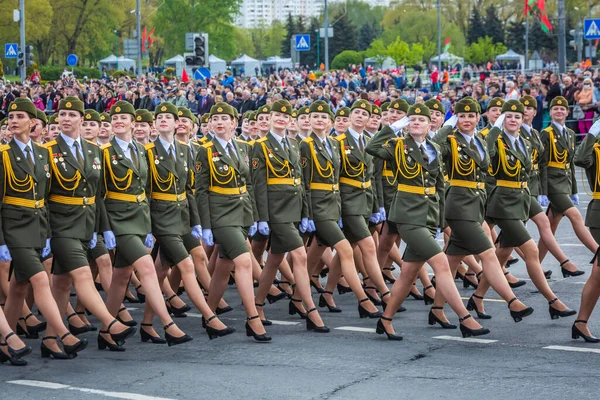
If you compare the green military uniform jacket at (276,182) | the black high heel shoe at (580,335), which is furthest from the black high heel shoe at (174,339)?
the black high heel shoe at (580,335)

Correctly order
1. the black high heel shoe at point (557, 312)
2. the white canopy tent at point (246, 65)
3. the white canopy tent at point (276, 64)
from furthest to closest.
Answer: the white canopy tent at point (276, 64)
the white canopy tent at point (246, 65)
the black high heel shoe at point (557, 312)

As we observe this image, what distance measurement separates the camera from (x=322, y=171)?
38.0 feet

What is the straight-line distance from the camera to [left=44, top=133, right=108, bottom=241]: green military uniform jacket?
9664mm

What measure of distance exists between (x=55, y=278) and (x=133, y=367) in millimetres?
1188

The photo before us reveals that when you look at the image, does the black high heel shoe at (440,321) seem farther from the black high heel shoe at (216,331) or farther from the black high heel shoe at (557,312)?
the black high heel shoe at (216,331)

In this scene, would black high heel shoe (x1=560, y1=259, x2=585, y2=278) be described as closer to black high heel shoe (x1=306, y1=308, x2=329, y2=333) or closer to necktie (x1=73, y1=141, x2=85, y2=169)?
black high heel shoe (x1=306, y1=308, x2=329, y2=333)

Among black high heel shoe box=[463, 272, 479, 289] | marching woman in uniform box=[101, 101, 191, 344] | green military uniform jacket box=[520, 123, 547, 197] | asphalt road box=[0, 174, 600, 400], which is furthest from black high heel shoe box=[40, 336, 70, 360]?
black high heel shoe box=[463, 272, 479, 289]

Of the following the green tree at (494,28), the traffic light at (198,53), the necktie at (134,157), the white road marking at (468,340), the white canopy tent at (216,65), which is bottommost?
the white road marking at (468,340)

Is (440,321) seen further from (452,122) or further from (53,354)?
(53,354)

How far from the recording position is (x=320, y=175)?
37.9 feet

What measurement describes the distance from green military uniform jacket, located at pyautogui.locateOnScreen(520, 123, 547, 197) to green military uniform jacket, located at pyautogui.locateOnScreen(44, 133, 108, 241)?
4.67 metres

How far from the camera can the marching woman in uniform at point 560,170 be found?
13484 millimetres

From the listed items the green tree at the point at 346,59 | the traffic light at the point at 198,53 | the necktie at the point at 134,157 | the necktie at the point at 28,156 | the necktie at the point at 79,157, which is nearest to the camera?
the necktie at the point at 28,156

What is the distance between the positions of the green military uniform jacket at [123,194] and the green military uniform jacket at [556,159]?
528 centimetres
